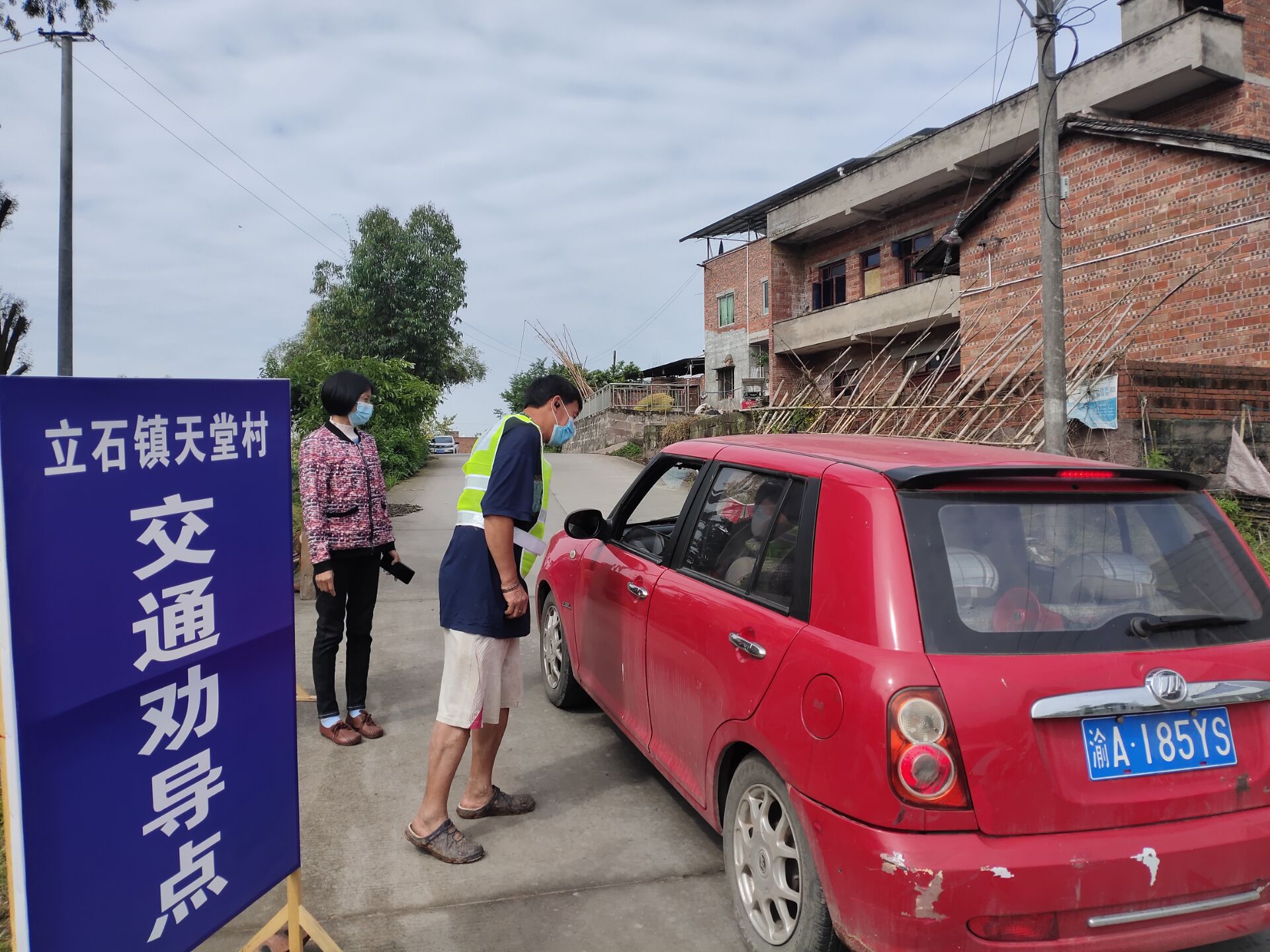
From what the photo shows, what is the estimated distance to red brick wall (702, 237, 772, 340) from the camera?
1154 inches

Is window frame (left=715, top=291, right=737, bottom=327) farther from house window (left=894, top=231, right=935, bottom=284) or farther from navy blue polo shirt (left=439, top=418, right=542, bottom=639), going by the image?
navy blue polo shirt (left=439, top=418, right=542, bottom=639)

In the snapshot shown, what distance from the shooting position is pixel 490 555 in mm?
3357

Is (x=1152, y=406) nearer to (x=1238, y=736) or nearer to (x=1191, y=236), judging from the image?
(x=1191, y=236)

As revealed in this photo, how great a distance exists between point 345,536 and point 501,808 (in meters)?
1.58

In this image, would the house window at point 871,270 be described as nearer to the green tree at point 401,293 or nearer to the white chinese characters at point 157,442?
the green tree at point 401,293

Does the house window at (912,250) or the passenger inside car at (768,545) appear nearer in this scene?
the passenger inside car at (768,545)

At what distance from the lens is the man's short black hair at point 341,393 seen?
4.38 meters

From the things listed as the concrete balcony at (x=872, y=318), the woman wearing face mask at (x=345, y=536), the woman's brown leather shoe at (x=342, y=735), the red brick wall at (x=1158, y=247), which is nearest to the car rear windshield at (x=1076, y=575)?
the woman wearing face mask at (x=345, y=536)

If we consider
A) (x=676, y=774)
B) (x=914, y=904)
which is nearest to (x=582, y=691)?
(x=676, y=774)

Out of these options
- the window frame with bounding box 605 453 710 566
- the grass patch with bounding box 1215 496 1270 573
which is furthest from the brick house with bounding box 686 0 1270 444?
the window frame with bounding box 605 453 710 566

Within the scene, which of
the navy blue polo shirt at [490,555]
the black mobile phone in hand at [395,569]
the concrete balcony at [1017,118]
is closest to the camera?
the navy blue polo shirt at [490,555]

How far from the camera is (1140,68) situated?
53.2ft

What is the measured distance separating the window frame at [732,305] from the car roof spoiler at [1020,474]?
28939 mm

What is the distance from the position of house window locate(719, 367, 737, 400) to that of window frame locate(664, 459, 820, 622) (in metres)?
27.7
